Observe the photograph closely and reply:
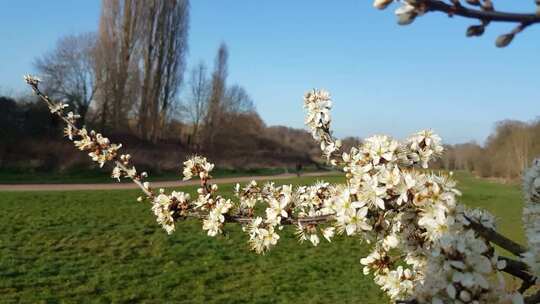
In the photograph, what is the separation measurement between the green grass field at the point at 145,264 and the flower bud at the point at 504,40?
22.4ft

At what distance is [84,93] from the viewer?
30250mm

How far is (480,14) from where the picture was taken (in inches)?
31.6

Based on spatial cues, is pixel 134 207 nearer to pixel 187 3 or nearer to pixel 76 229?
pixel 76 229

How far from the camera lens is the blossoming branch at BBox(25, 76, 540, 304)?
46.1 inches

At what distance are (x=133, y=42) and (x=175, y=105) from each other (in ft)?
18.9

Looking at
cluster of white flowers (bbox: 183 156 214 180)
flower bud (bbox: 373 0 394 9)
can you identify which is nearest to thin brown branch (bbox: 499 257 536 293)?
flower bud (bbox: 373 0 394 9)

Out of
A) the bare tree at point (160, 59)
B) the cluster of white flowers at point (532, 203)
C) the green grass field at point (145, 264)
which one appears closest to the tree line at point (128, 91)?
the bare tree at point (160, 59)

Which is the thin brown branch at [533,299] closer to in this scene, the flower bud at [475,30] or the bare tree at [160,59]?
the flower bud at [475,30]

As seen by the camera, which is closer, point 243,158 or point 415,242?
point 415,242

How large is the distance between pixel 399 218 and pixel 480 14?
96cm

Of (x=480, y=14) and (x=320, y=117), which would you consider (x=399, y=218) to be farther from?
(x=320, y=117)

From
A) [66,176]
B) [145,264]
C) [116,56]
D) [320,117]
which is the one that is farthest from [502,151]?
[320,117]

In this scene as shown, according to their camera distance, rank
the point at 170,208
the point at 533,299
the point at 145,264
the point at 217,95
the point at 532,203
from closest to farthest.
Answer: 1. the point at 533,299
2. the point at 532,203
3. the point at 170,208
4. the point at 145,264
5. the point at 217,95

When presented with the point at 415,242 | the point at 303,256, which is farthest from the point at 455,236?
the point at 303,256
